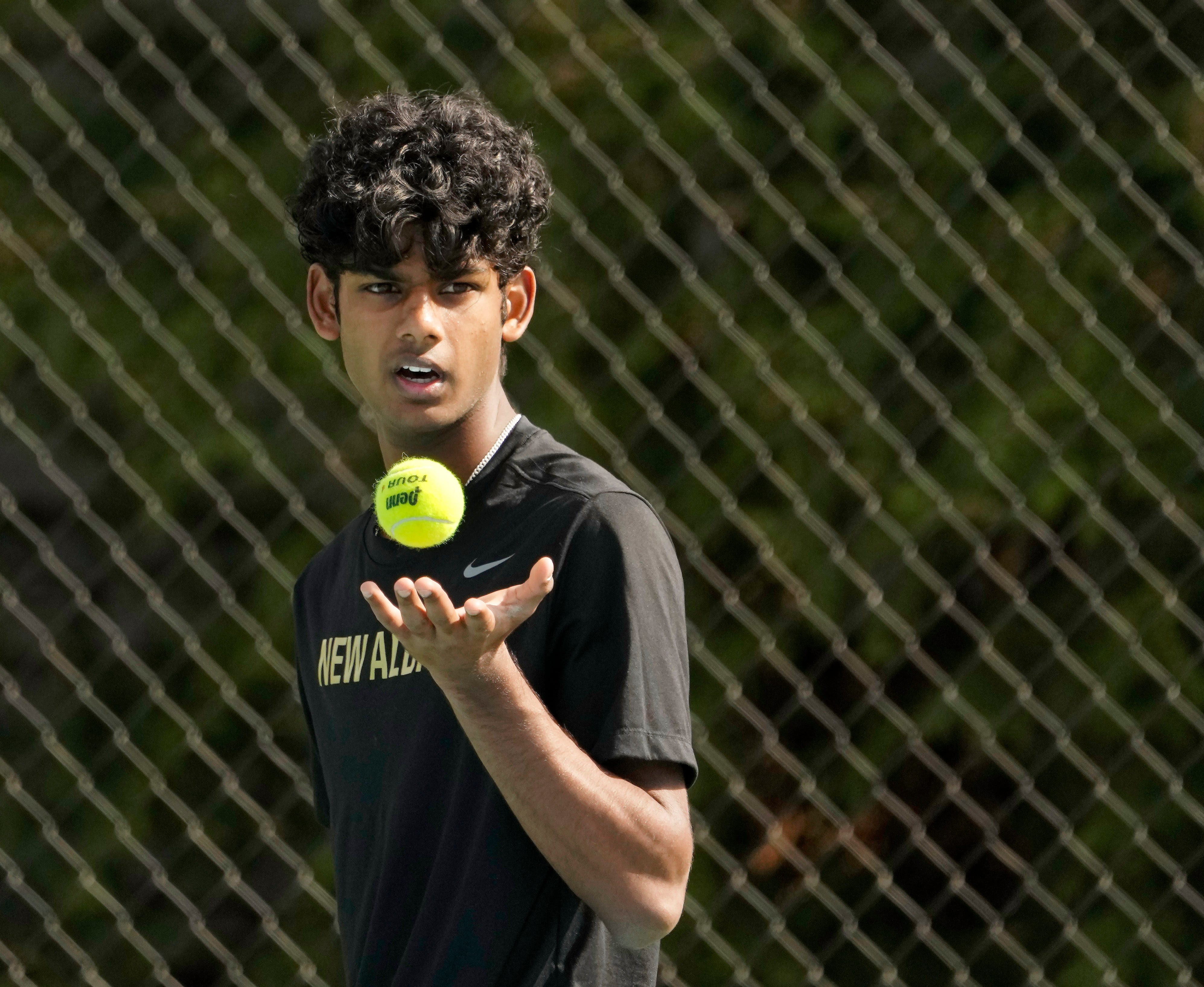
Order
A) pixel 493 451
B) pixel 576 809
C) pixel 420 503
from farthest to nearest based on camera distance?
1. pixel 493 451
2. pixel 420 503
3. pixel 576 809

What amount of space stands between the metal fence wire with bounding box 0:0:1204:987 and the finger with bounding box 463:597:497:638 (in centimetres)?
135

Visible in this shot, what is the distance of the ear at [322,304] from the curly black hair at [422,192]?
2cm

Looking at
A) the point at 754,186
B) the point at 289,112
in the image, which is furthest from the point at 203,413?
the point at 754,186

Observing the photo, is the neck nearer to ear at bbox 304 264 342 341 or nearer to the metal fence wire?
ear at bbox 304 264 342 341

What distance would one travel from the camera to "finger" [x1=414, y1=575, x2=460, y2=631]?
1101 mm

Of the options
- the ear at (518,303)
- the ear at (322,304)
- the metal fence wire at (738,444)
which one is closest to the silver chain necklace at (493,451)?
the ear at (518,303)

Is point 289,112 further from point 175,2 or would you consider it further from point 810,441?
point 810,441

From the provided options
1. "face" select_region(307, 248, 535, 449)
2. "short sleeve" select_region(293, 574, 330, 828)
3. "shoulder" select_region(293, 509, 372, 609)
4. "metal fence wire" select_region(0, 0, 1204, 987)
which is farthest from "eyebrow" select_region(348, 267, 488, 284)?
"metal fence wire" select_region(0, 0, 1204, 987)

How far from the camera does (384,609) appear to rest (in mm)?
1125

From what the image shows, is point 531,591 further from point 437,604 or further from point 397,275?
point 397,275

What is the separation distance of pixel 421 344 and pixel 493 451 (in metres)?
0.12

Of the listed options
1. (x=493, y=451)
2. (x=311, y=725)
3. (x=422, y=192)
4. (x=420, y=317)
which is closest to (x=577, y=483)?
(x=493, y=451)

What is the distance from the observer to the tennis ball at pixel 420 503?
4.39ft

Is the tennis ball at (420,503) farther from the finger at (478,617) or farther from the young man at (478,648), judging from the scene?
the finger at (478,617)
